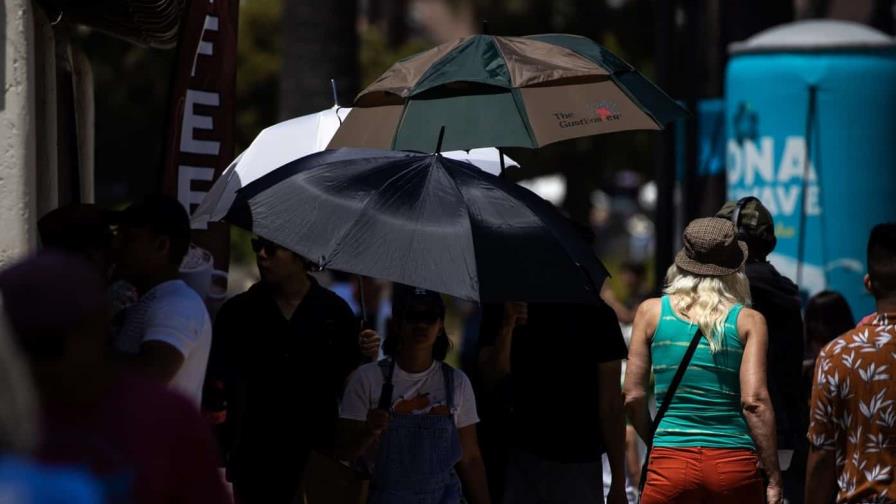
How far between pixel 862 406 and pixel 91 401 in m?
2.92

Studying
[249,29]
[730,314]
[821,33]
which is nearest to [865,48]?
[821,33]

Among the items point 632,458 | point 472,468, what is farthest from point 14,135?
point 632,458

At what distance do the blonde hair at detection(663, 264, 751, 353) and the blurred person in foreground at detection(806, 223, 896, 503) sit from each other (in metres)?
0.48

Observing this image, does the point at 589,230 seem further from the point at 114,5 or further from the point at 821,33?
the point at 821,33

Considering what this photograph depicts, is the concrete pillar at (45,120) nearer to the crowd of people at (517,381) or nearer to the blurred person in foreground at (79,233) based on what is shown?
the crowd of people at (517,381)

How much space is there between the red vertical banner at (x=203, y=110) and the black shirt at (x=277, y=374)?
86cm

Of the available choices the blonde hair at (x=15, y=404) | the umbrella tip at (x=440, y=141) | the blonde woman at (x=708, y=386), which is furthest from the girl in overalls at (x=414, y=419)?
the blonde hair at (x=15, y=404)

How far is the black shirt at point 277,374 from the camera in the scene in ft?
19.0

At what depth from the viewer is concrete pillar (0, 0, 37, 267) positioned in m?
5.28

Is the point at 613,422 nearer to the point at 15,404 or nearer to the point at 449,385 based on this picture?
the point at 449,385

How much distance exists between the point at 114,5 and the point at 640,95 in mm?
2353

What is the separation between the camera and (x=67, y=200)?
7.18m

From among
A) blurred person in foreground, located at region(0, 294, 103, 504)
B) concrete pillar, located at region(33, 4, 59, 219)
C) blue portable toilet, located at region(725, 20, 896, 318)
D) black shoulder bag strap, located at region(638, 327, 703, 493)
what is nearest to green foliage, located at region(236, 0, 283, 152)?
blue portable toilet, located at region(725, 20, 896, 318)

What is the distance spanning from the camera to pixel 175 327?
14.4 feet
